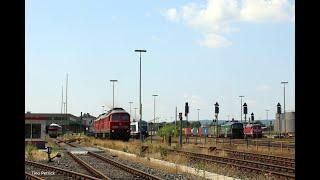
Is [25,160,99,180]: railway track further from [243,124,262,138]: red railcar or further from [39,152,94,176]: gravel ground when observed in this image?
[243,124,262,138]: red railcar

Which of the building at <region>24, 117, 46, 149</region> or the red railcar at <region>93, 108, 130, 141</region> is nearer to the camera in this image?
the building at <region>24, 117, 46, 149</region>

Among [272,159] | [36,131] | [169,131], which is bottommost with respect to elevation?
[272,159]

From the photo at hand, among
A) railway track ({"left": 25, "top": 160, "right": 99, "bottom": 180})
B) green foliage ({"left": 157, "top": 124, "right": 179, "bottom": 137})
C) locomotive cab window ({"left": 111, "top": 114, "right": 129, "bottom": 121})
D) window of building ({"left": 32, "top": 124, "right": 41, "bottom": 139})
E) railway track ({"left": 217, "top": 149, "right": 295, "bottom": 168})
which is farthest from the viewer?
locomotive cab window ({"left": 111, "top": 114, "right": 129, "bottom": 121})

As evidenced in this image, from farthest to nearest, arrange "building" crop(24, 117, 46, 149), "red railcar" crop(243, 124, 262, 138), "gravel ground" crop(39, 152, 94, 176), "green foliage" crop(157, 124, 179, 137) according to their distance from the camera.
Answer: "red railcar" crop(243, 124, 262, 138) < "green foliage" crop(157, 124, 179, 137) < "building" crop(24, 117, 46, 149) < "gravel ground" crop(39, 152, 94, 176)

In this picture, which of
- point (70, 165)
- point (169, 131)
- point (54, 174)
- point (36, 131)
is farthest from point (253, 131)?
point (54, 174)

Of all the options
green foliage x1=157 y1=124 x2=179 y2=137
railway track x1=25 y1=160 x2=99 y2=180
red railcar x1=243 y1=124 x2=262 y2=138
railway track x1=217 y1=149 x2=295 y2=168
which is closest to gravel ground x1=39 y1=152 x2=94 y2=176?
railway track x1=25 y1=160 x2=99 y2=180

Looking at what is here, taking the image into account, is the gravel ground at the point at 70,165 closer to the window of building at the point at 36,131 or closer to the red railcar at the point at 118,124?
the window of building at the point at 36,131

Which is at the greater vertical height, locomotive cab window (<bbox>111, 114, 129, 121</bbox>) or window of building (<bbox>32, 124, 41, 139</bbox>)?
locomotive cab window (<bbox>111, 114, 129, 121</bbox>)

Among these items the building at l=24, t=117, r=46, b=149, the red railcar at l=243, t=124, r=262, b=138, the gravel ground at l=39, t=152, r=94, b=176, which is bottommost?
the red railcar at l=243, t=124, r=262, b=138

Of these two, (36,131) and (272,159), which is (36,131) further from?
(272,159)

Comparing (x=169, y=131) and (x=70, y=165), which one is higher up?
(x=169, y=131)
